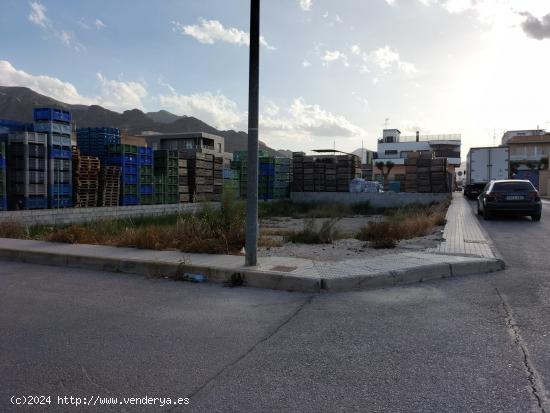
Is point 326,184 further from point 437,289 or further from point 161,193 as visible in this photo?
point 437,289

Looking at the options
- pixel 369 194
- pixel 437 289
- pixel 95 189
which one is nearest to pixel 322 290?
pixel 437 289

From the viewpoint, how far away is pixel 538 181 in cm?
5253

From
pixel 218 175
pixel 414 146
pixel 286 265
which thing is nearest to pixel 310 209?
pixel 218 175

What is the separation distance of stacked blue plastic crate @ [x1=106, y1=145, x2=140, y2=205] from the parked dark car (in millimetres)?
15631

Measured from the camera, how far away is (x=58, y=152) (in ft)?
57.1

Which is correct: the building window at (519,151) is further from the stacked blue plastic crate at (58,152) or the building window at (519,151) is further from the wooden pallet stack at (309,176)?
the stacked blue plastic crate at (58,152)

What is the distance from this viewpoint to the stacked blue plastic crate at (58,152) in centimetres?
1712

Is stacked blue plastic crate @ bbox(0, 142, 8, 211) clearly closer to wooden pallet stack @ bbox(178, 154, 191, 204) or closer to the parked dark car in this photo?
wooden pallet stack @ bbox(178, 154, 191, 204)

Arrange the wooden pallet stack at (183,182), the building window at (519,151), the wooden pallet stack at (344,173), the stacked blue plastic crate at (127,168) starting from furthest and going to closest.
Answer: the building window at (519,151) → the wooden pallet stack at (344,173) → the wooden pallet stack at (183,182) → the stacked blue plastic crate at (127,168)

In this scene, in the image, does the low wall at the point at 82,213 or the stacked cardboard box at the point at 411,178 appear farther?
the stacked cardboard box at the point at 411,178

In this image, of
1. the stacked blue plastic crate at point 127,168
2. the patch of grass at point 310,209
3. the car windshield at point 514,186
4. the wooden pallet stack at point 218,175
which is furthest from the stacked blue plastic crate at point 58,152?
the car windshield at point 514,186

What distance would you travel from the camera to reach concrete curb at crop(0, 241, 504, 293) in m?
6.40

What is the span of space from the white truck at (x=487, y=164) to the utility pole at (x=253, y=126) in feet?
91.9

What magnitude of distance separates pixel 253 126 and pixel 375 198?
24427 mm
